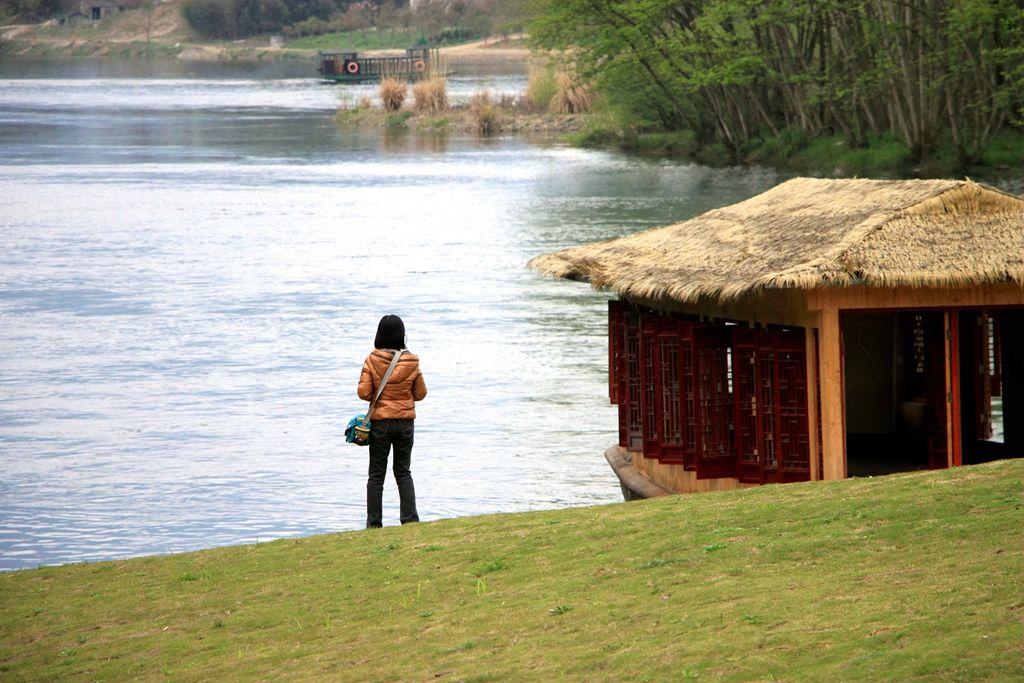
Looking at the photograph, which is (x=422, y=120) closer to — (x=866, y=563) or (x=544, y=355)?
(x=544, y=355)

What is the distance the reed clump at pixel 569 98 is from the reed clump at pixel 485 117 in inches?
139

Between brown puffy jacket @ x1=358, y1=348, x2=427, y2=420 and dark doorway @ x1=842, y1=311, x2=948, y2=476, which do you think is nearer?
brown puffy jacket @ x1=358, y1=348, x2=427, y2=420

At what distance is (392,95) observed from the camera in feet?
293

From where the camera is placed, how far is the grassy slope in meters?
8.05

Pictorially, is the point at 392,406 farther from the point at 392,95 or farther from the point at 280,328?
the point at 392,95

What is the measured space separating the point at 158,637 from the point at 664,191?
4373cm

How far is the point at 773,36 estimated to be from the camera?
198ft

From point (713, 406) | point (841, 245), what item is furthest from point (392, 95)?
point (841, 245)

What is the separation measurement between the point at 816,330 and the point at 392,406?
3.41 meters

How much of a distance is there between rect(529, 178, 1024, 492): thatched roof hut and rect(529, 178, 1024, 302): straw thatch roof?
0.02 metres

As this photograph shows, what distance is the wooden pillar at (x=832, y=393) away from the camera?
43.6 feet

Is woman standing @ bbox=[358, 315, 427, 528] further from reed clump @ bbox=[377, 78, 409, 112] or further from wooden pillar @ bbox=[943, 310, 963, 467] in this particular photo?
reed clump @ bbox=[377, 78, 409, 112]

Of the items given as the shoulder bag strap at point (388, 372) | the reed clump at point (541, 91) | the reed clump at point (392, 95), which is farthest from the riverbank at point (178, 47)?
the shoulder bag strap at point (388, 372)

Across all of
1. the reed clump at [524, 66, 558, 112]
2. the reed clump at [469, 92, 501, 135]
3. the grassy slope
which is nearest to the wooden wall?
the grassy slope
